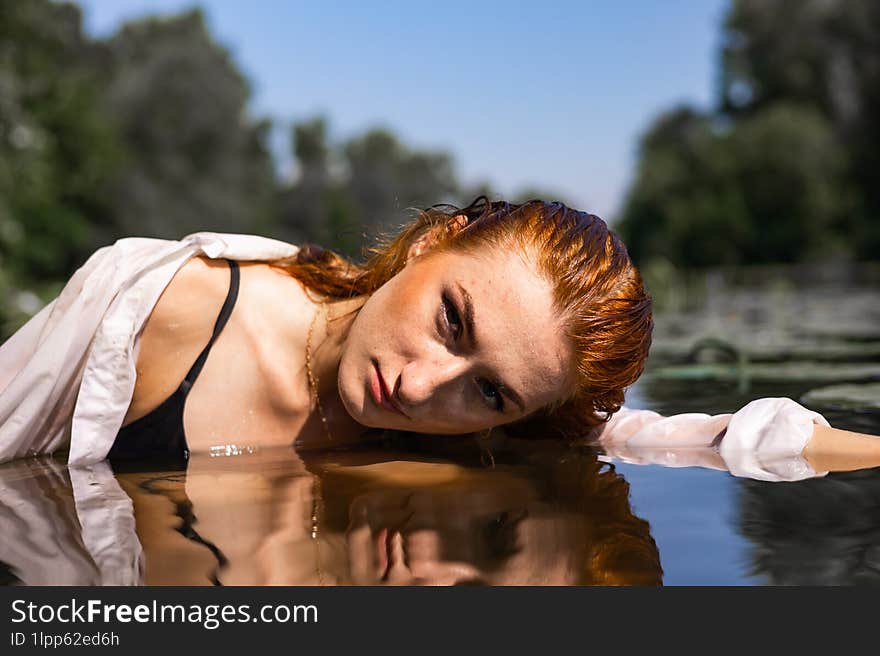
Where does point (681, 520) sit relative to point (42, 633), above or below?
above

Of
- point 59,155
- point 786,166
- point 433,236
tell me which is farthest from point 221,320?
point 786,166

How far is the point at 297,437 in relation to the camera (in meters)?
2.13

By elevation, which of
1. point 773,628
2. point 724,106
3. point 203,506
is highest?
point 724,106

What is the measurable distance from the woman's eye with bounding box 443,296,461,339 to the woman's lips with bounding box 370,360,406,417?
17 centimetres

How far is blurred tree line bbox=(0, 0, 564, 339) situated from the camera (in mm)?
12594

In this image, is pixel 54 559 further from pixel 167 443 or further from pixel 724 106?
pixel 724 106

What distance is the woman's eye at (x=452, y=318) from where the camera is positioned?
5.72ft

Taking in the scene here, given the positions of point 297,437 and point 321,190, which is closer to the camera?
point 297,437

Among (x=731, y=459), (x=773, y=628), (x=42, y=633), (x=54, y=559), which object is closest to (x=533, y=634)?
(x=773, y=628)

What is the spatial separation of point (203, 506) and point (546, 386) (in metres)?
0.73

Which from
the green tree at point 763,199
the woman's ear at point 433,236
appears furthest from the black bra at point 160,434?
the green tree at point 763,199

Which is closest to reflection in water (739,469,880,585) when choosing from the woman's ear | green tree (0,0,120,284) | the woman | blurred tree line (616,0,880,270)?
the woman

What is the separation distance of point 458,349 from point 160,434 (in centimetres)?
72

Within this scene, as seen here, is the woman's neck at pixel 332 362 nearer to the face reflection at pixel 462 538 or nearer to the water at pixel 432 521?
the water at pixel 432 521
